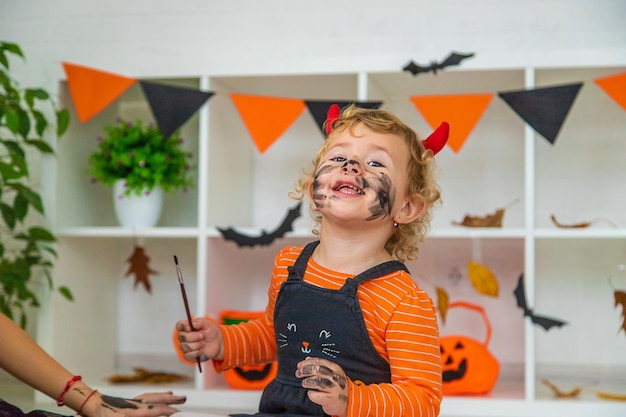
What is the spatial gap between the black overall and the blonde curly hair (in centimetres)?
12

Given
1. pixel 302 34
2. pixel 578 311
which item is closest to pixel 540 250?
pixel 578 311

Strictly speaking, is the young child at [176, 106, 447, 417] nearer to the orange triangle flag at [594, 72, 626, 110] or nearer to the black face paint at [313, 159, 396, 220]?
the black face paint at [313, 159, 396, 220]

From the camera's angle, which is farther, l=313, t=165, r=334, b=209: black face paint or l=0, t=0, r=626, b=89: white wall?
l=0, t=0, r=626, b=89: white wall

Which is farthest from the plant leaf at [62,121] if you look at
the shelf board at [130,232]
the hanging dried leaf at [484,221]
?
A: the hanging dried leaf at [484,221]

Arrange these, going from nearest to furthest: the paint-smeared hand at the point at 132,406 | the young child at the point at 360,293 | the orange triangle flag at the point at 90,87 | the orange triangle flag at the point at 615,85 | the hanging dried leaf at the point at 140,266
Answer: the young child at the point at 360,293
the paint-smeared hand at the point at 132,406
the orange triangle flag at the point at 615,85
the orange triangle flag at the point at 90,87
the hanging dried leaf at the point at 140,266

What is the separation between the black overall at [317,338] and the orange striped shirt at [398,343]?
0.7 inches

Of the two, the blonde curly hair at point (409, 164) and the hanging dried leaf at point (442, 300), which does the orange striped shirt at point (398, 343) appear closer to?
the blonde curly hair at point (409, 164)

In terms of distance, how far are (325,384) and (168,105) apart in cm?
173

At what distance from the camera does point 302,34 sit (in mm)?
3330

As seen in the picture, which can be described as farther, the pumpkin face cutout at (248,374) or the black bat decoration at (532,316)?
the pumpkin face cutout at (248,374)

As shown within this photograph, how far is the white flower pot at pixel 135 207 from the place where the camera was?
2873mm

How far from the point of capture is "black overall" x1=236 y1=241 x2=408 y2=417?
1.37 metres

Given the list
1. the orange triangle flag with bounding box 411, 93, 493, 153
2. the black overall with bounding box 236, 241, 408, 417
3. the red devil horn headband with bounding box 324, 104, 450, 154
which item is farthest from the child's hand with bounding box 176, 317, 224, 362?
the orange triangle flag with bounding box 411, 93, 493, 153

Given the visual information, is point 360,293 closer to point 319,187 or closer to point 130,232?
point 319,187
